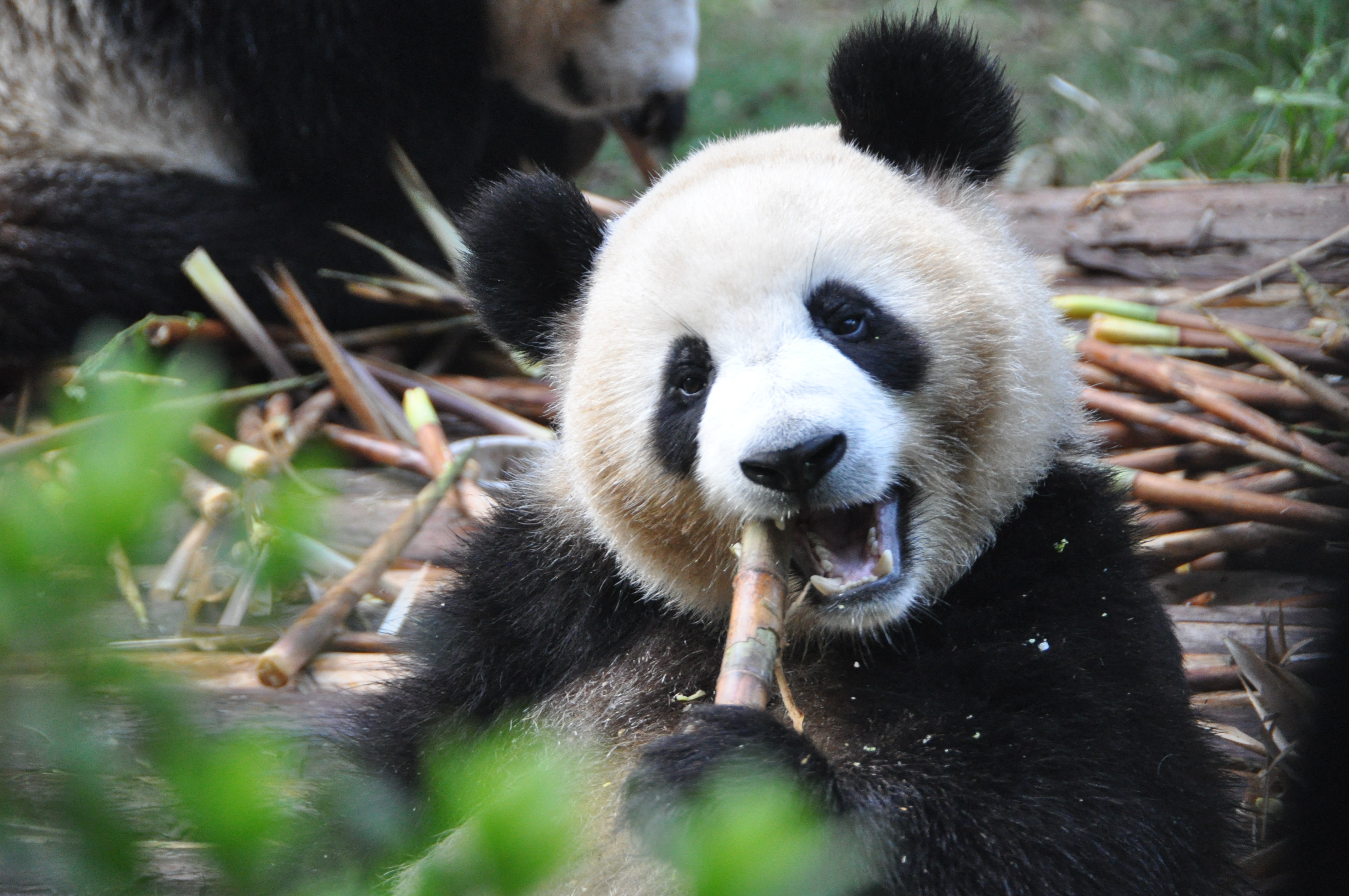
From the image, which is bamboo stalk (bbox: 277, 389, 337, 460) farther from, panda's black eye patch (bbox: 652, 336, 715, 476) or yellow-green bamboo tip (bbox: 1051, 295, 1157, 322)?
yellow-green bamboo tip (bbox: 1051, 295, 1157, 322)

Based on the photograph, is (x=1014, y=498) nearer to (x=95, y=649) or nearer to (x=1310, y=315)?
(x=95, y=649)

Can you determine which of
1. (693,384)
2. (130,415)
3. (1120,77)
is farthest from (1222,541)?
(1120,77)

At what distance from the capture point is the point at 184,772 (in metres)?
0.73

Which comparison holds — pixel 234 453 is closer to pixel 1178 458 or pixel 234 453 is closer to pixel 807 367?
pixel 807 367

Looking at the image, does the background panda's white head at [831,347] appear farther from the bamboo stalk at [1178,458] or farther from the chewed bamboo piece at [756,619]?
the bamboo stalk at [1178,458]

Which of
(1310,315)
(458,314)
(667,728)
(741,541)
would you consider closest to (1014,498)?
(741,541)

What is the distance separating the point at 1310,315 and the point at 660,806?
2.79 m

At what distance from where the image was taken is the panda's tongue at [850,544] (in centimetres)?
193

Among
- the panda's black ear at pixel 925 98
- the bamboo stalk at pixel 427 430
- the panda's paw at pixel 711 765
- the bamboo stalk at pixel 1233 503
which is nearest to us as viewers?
the panda's paw at pixel 711 765

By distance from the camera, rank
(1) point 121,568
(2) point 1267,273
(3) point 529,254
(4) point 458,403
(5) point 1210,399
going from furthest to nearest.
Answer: (4) point 458,403, (2) point 1267,273, (5) point 1210,399, (3) point 529,254, (1) point 121,568

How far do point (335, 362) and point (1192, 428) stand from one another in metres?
2.43

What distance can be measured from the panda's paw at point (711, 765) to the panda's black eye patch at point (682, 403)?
47 centimetres

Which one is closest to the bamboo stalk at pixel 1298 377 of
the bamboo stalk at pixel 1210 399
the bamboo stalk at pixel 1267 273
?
the bamboo stalk at pixel 1210 399

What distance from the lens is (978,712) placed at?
183 centimetres
